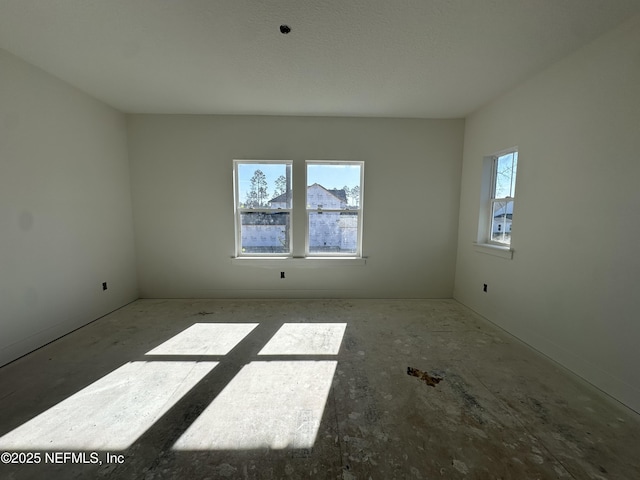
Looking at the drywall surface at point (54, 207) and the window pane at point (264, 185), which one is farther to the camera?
the window pane at point (264, 185)

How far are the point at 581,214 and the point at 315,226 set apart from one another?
9.29ft

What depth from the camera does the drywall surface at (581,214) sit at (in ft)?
5.83

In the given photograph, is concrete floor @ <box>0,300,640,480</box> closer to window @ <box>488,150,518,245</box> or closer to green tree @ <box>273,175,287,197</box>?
window @ <box>488,150,518,245</box>

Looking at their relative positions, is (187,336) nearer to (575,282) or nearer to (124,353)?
(124,353)

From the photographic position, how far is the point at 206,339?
2.63 metres

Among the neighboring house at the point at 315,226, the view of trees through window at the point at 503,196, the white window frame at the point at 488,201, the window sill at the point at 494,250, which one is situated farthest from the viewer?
the neighboring house at the point at 315,226

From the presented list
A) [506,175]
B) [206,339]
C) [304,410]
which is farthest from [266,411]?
[506,175]

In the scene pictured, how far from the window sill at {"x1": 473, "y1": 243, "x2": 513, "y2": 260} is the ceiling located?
1759 mm

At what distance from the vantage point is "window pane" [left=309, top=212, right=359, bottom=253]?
3834mm

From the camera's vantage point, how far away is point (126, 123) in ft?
11.6

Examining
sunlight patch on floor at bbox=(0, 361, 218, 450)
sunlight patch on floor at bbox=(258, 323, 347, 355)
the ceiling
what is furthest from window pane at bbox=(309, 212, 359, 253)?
sunlight patch on floor at bbox=(0, 361, 218, 450)

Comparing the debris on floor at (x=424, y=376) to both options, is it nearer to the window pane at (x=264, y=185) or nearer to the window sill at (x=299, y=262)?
the window sill at (x=299, y=262)

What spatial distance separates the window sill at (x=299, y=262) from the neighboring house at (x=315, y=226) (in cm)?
18

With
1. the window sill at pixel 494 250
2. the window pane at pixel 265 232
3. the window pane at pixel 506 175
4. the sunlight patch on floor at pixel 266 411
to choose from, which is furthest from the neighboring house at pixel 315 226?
the sunlight patch on floor at pixel 266 411
